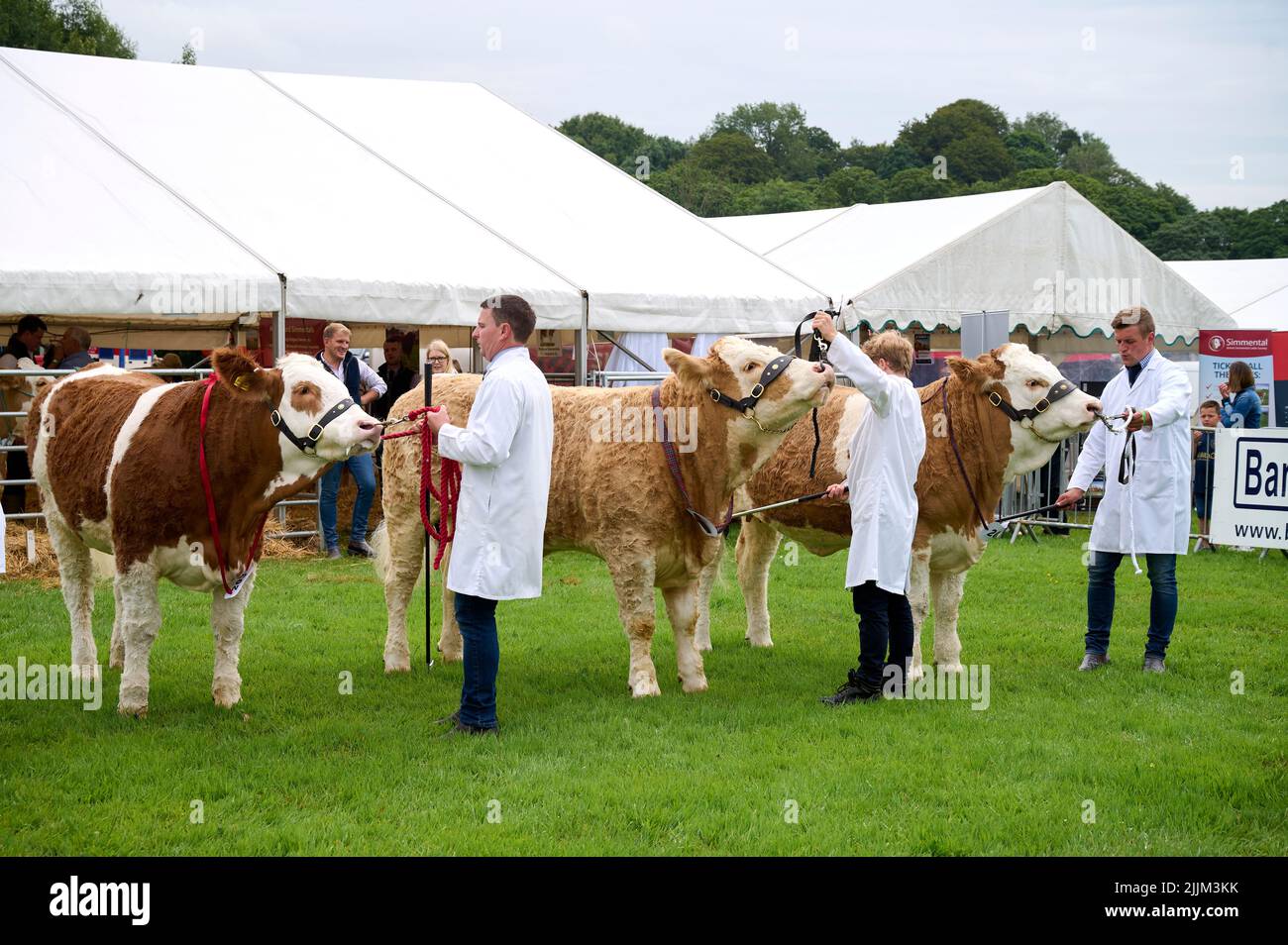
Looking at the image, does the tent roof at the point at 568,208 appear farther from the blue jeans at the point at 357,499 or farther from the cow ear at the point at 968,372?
the cow ear at the point at 968,372

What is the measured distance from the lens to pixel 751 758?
589 cm

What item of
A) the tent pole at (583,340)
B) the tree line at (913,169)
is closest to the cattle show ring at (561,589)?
the tent pole at (583,340)

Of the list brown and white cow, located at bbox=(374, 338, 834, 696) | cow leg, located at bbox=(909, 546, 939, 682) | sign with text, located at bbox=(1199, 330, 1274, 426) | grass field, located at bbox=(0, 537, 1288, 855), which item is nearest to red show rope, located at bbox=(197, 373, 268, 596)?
grass field, located at bbox=(0, 537, 1288, 855)

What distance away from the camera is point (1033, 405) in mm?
7453

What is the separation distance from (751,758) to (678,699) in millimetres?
1118

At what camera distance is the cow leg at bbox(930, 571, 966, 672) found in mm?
7469

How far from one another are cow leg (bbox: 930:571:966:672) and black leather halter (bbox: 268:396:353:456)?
3.61 metres

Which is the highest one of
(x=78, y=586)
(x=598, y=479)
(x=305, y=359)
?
→ (x=305, y=359)

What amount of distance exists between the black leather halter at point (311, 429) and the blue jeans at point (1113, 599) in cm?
470

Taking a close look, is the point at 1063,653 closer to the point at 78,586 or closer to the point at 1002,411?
the point at 1002,411

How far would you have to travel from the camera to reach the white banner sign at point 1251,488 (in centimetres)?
537
